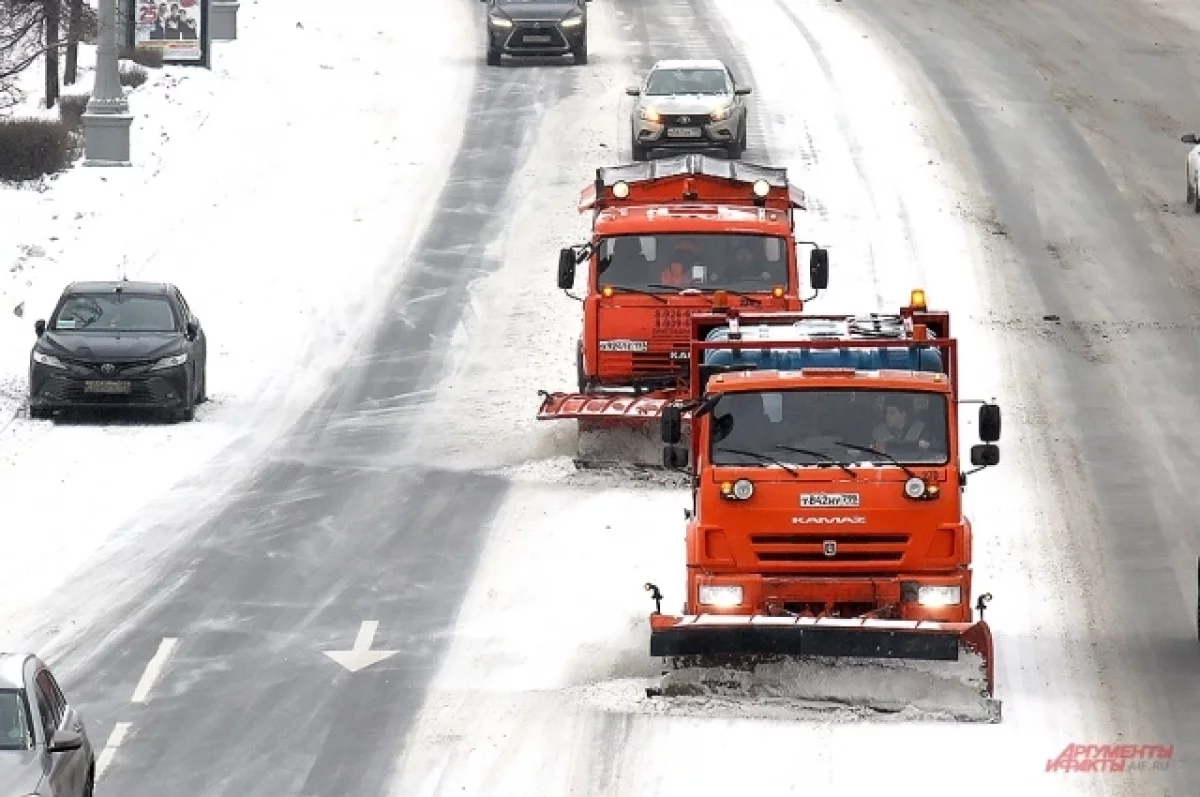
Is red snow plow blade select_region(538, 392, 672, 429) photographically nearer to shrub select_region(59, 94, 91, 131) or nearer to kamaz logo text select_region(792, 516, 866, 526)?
kamaz logo text select_region(792, 516, 866, 526)

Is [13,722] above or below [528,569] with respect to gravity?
above

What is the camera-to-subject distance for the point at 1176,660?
58.3 ft

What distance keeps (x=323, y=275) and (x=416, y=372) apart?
5282 millimetres

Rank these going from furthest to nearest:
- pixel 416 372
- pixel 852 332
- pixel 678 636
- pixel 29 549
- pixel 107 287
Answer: pixel 416 372 → pixel 107 287 → pixel 29 549 → pixel 852 332 → pixel 678 636

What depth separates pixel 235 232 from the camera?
3666 centimetres

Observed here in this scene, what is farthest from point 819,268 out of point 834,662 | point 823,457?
point 834,662

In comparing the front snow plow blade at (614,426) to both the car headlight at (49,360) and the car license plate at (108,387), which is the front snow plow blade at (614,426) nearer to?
the car license plate at (108,387)

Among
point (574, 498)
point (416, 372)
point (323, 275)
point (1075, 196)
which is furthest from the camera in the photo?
point (1075, 196)

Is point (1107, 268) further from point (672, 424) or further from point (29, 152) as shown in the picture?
point (672, 424)

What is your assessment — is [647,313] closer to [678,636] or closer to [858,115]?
[678,636]

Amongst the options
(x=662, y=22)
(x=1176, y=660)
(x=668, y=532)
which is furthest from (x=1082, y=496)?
(x=662, y=22)

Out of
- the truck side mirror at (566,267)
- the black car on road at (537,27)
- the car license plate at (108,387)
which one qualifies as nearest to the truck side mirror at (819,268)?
the truck side mirror at (566,267)

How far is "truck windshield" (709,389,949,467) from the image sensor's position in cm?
1620

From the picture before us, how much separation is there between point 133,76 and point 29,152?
613 cm
